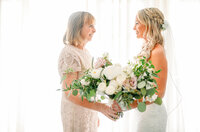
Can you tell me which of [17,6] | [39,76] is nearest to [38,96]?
[39,76]

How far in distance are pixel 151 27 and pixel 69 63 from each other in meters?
0.76

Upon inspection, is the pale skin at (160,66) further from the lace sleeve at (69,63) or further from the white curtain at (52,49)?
the white curtain at (52,49)

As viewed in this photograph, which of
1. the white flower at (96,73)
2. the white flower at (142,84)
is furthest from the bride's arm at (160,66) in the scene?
the white flower at (96,73)

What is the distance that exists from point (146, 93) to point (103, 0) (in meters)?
2.07

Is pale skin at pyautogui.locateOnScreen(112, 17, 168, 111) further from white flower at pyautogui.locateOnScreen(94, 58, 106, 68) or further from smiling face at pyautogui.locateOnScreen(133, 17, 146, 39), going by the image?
white flower at pyautogui.locateOnScreen(94, 58, 106, 68)

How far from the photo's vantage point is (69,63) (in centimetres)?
160

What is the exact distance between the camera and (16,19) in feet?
9.87

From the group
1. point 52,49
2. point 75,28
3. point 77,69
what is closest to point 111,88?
point 77,69

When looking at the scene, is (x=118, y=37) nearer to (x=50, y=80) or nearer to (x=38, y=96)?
(x=50, y=80)

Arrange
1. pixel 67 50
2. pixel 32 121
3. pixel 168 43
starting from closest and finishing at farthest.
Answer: pixel 67 50
pixel 168 43
pixel 32 121

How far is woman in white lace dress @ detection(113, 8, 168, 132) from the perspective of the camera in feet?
5.24

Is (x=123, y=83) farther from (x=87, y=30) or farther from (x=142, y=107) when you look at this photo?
(x=87, y=30)

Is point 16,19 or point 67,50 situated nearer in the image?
point 67,50

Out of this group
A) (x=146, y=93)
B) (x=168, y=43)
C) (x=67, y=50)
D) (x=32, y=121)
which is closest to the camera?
(x=146, y=93)
